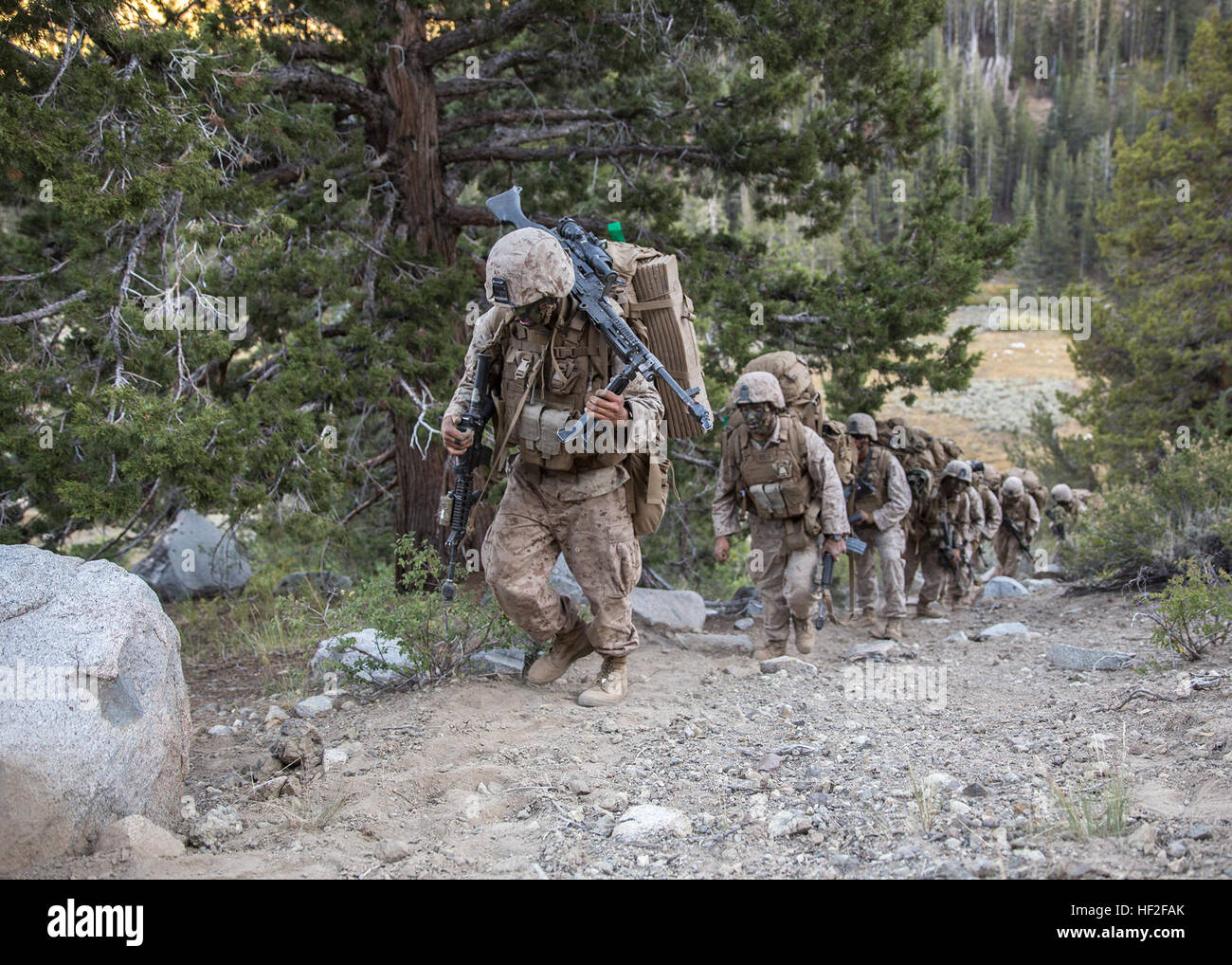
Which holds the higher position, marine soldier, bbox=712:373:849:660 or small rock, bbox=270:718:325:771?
marine soldier, bbox=712:373:849:660

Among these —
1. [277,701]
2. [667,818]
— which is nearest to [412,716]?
[277,701]

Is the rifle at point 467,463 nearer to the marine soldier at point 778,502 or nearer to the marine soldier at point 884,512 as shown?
the marine soldier at point 778,502

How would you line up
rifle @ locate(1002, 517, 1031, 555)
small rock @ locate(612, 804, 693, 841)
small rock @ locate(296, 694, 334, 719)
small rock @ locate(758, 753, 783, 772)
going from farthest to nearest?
rifle @ locate(1002, 517, 1031, 555), small rock @ locate(296, 694, 334, 719), small rock @ locate(758, 753, 783, 772), small rock @ locate(612, 804, 693, 841)

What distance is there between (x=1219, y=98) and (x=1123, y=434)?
5.70 metres

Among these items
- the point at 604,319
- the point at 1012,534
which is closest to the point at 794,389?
the point at 604,319

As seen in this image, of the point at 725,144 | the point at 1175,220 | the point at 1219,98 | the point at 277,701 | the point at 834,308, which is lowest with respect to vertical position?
the point at 277,701

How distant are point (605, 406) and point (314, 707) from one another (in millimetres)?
2343

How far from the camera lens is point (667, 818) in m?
3.37

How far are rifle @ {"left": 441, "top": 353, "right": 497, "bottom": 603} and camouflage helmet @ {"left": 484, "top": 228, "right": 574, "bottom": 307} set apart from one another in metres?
0.62

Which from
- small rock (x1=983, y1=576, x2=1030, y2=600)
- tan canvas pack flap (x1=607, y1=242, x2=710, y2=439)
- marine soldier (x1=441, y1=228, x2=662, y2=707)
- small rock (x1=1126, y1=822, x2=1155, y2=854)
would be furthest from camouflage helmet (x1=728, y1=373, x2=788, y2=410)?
small rock (x1=983, y1=576, x2=1030, y2=600)

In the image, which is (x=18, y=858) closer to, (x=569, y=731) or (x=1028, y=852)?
(x=569, y=731)

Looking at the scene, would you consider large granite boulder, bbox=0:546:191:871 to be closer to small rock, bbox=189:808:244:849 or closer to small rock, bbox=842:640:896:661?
small rock, bbox=189:808:244:849

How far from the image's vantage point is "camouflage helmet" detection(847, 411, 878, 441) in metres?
8.45
